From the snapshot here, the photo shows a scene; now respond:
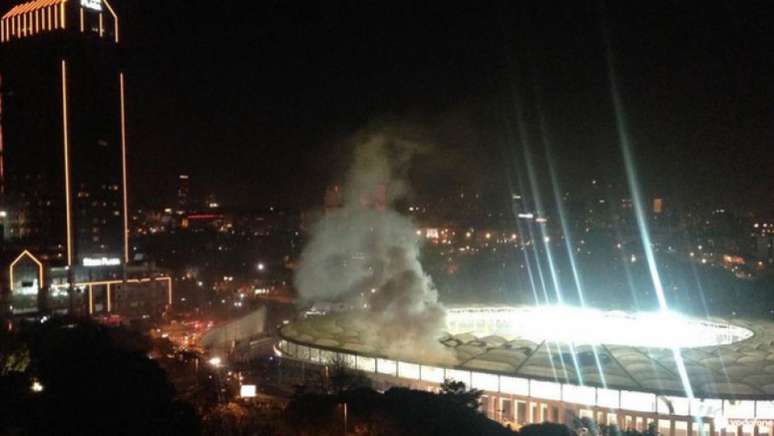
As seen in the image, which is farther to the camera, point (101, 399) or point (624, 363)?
point (624, 363)

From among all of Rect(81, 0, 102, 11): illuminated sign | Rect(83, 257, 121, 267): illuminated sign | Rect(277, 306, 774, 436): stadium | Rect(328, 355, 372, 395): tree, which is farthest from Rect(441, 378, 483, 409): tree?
Rect(81, 0, 102, 11): illuminated sign

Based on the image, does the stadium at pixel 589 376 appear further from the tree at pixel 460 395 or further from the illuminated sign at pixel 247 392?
the tree at pixel 460 395

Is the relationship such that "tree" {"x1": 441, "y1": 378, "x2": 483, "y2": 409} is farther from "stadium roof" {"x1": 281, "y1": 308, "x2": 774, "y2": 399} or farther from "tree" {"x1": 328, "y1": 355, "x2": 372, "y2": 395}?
"stadium roof" {"x1": 281, "y1": 308, "x2": 774, "y2": 399}

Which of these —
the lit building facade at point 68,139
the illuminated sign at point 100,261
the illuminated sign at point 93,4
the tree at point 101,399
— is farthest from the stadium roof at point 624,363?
the illuminated sign at point 93,4

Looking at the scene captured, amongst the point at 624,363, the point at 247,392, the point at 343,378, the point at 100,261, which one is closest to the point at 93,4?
the point at 100,261

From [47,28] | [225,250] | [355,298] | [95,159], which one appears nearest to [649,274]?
[355,298]

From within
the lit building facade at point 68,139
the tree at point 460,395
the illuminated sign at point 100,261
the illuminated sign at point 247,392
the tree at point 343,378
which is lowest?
the illuminated sign at point 247,392

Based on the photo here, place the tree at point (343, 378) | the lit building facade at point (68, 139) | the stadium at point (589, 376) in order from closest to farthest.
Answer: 1. the tree at point (343, 378)
2. the stadium at point (589, 376)
3. the lit building facade at point (68, 139)

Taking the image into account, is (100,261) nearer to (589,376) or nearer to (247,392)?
(247,392)
